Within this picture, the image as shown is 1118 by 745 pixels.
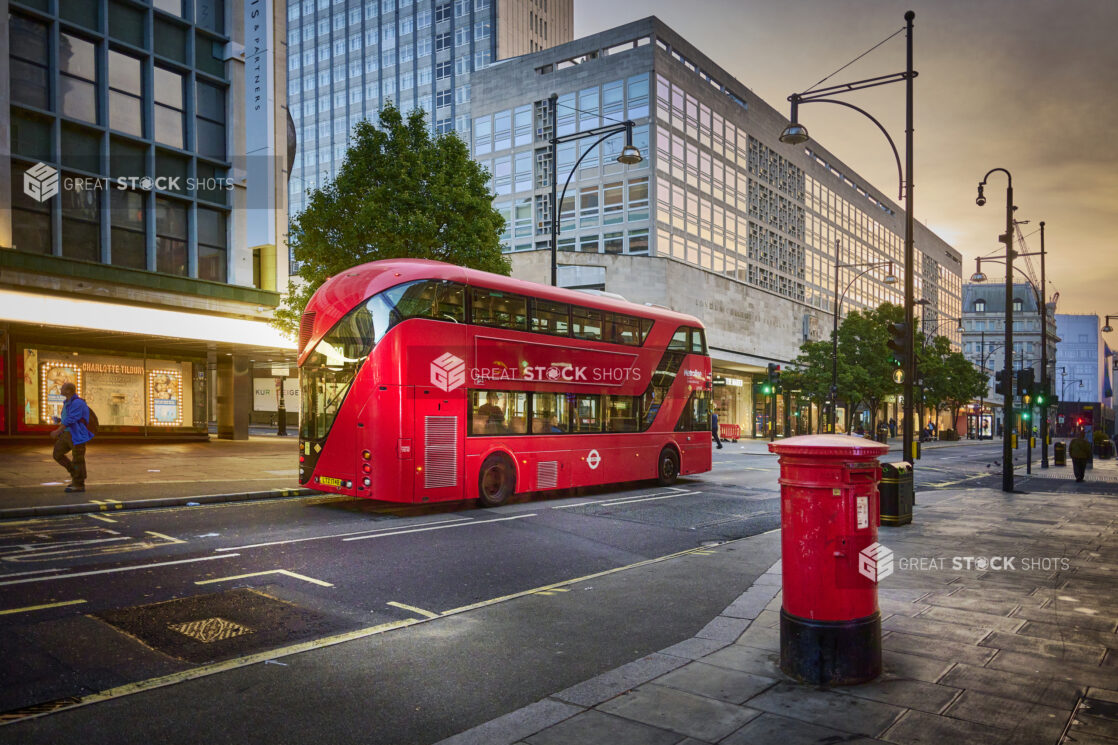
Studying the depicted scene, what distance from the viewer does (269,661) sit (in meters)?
5.16

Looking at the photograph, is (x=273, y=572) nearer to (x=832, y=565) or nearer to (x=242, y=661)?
Answer: (x=242, y=661)

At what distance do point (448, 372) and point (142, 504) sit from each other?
17.8 ft

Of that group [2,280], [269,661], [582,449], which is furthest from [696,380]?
[2,280]

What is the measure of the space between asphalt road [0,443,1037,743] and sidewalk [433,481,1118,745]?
48 centimetres

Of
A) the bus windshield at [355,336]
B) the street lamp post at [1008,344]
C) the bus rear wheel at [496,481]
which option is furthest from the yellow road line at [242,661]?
the street lamp post at [1008,344]

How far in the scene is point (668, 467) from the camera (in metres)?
18.2

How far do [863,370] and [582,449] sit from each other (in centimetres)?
3984

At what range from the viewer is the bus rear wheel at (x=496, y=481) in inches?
529

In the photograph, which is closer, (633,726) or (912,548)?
(633,726)

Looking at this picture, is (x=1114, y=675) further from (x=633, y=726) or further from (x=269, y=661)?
(x=269, y=661)

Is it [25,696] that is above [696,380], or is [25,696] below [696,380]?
below

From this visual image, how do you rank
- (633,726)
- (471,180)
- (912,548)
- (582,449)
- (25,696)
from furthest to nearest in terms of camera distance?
(471,180)
(582,449)
(912,548)
(25,696)
(633,726)

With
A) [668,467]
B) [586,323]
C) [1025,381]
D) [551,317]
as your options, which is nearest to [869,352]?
[1025,381]

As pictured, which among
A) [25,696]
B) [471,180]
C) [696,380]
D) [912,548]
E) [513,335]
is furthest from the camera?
[471,180]
